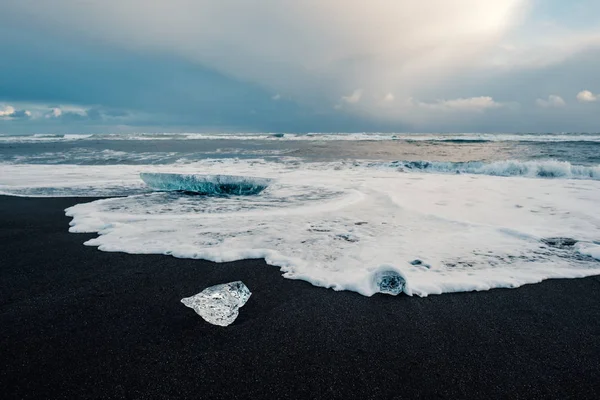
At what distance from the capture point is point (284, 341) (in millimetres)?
2027

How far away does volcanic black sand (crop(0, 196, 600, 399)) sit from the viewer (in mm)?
1645

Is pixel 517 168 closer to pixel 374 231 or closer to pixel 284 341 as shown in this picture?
pixel 374 231

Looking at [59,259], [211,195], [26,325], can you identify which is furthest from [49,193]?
[26,325]

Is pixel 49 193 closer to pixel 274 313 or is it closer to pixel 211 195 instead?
pixel 211 195

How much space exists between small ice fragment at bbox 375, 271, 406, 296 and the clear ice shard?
3.62 feet

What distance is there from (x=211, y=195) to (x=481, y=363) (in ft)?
20.5

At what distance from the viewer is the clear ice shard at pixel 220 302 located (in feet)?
7.44

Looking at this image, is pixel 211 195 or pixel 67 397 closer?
pixel 67 397

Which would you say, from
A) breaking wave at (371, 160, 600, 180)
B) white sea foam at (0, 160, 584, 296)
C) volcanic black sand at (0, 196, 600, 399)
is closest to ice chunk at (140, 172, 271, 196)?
white sea foam at (0, 160, 584, 296)

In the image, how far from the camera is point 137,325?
2.16 meters

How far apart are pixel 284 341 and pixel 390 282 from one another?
110 cm

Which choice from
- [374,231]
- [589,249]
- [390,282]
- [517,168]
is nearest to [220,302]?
[390,282]

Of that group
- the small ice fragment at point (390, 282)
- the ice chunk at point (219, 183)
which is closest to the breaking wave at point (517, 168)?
the ice chunk at point (219, 183)

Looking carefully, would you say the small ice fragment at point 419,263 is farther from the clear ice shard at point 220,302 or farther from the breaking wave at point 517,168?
the breaking wave at point 517,168
